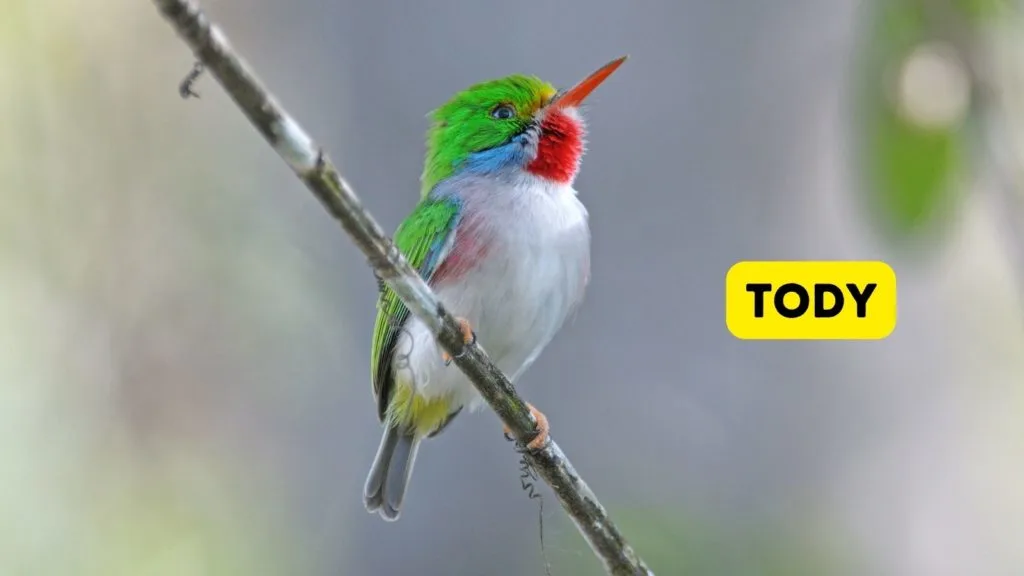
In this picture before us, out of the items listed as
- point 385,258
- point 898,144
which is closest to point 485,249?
point 385,258

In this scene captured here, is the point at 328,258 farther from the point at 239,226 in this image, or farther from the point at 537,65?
the point at 537,65

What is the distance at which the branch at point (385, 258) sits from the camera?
0.61 m

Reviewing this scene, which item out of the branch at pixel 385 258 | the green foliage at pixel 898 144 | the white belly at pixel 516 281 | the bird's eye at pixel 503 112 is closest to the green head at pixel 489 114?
the bird's eye at pixel 503 112

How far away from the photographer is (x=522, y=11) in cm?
152

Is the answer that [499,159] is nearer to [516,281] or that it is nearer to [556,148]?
[556,148]

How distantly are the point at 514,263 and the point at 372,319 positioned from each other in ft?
1.06

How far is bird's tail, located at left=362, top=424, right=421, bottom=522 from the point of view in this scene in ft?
4.92

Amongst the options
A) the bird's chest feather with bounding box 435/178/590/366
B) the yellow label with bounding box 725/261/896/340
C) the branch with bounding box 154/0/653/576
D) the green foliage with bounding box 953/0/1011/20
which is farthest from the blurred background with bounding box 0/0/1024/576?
the green foliage with bounding box 953/0/1011/20

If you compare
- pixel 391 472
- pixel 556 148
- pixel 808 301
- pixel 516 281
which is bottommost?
pixel 808 301

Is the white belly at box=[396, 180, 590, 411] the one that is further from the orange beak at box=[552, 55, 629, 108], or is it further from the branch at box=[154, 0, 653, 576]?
the branch at box=[154, 0, 653, 576]

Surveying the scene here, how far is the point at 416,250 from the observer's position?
53.6 inches

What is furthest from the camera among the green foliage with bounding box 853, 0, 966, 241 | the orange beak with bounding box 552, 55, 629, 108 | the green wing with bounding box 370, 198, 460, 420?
the orange beak with bounding box 552, 55, 629, 108

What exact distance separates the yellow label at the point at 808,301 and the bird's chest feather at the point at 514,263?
259 millimetres

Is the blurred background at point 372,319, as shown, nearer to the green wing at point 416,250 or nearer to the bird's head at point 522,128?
the bird's head at point 522,128
